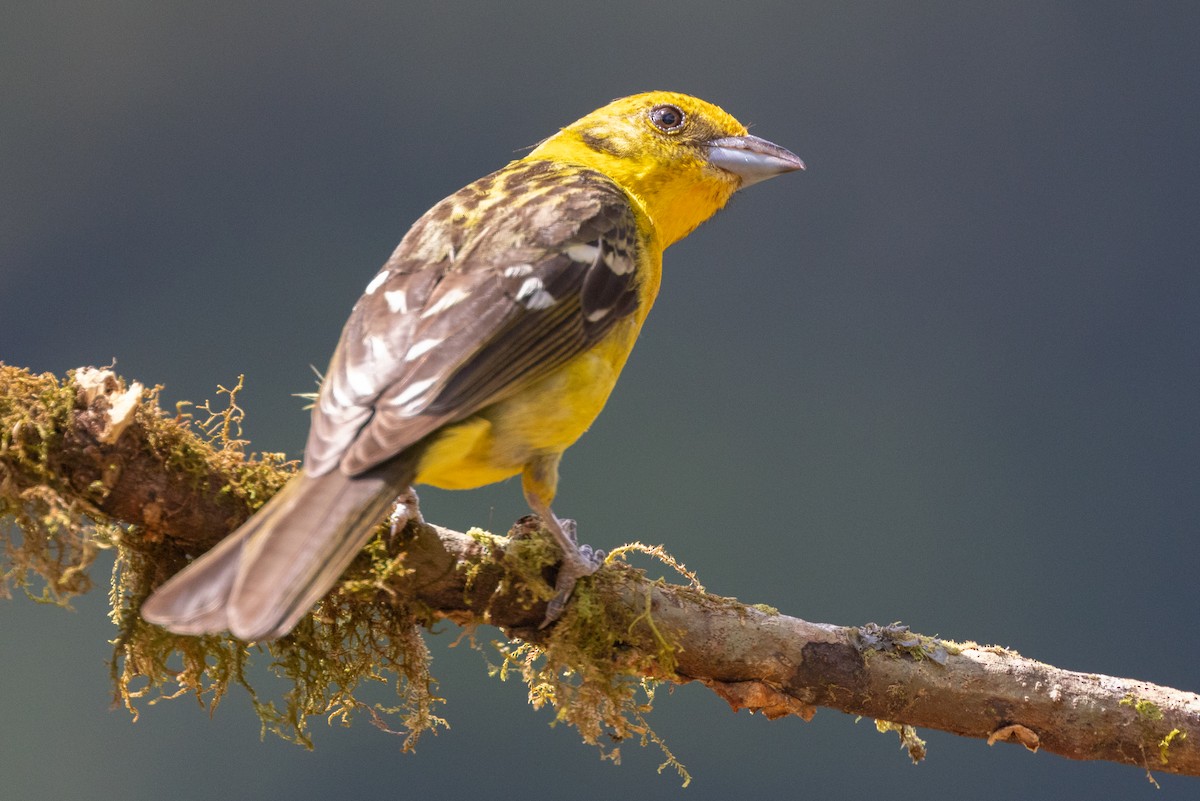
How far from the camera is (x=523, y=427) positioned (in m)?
2.78

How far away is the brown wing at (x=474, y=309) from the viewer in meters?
2.45

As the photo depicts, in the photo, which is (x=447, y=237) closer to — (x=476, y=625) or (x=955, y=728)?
(x=476, y=625)

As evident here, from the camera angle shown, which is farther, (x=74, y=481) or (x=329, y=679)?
(x=329, y=679)

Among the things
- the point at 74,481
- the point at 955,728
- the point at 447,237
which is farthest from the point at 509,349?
the point at 955,728

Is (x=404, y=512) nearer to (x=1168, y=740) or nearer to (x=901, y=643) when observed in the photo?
(x=901, y=643)

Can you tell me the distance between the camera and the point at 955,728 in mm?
3027

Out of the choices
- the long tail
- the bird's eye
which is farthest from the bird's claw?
the bird's eye

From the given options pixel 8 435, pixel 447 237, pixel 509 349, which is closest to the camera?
pixel 8 435

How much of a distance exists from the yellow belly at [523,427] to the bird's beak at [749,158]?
1190mm

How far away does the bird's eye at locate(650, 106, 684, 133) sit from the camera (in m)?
3.89

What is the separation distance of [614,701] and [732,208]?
1.85m

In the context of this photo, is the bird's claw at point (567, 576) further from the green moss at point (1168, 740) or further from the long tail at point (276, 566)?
the green moss at point (1168, 740)

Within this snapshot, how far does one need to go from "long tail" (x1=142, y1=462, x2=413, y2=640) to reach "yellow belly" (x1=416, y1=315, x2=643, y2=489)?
324 mm

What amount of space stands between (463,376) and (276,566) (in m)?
0.62
